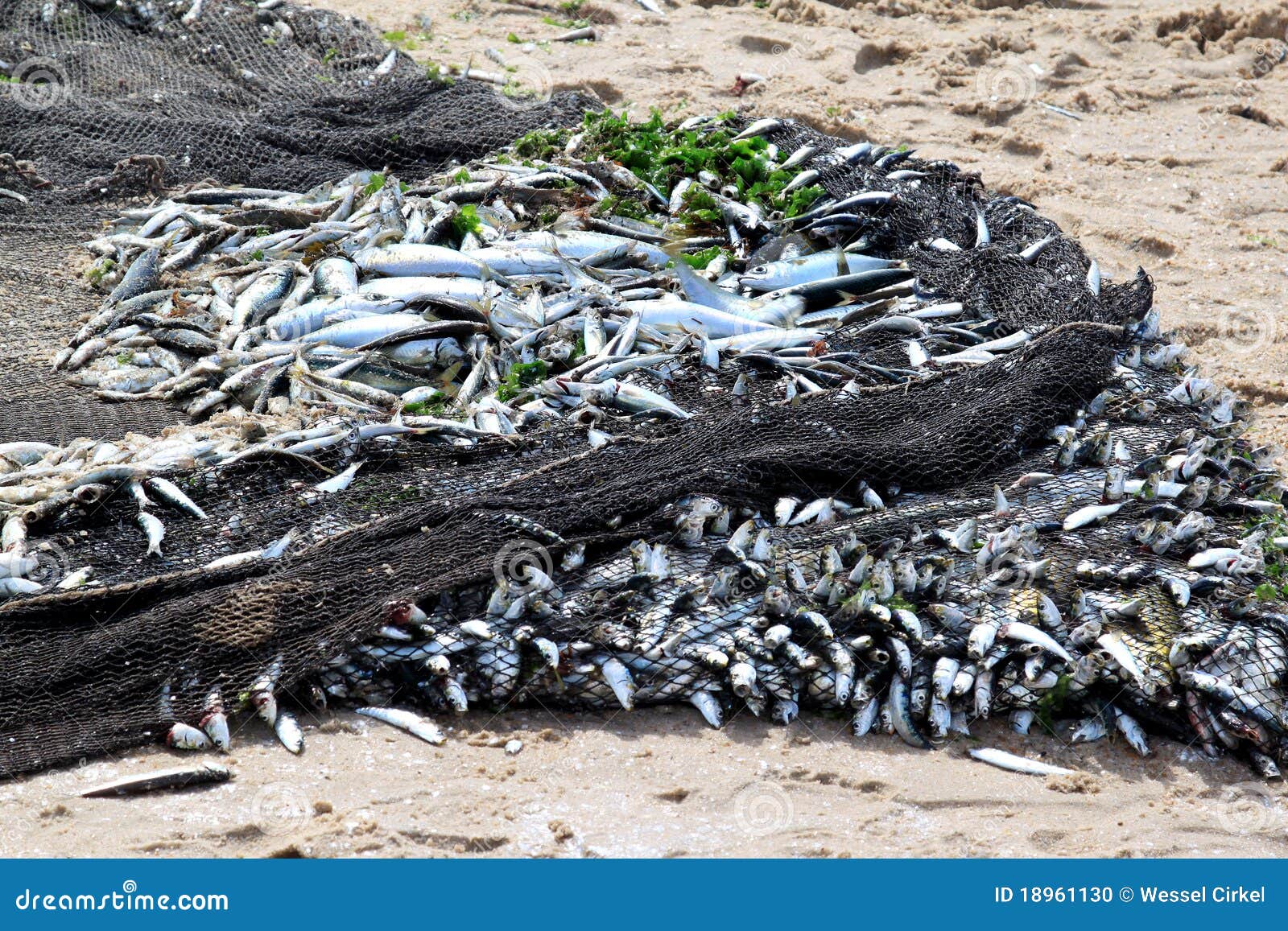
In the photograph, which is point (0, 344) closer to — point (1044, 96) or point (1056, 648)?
point (1056, 648)

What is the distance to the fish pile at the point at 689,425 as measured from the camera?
13.4 feet

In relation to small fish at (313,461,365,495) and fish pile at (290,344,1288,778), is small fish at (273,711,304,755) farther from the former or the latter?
small fish at (313,461,365,495)

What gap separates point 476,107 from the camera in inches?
332

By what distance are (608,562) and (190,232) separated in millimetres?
4017

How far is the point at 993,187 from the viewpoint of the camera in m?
8.58

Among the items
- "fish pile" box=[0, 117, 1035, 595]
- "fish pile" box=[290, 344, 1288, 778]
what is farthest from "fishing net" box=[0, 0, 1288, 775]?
"fish pile" box=[0, 117, 1035, 595]

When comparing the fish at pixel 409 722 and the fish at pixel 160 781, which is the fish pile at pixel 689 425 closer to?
the fish at pixel 409 722

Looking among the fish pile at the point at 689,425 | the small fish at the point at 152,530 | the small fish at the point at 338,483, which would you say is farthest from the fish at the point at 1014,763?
the small fish at the point at 152,530

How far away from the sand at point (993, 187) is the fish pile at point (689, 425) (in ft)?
0.54

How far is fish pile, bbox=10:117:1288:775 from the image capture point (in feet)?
13.4

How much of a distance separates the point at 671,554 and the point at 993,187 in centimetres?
539

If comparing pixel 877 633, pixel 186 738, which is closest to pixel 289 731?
pixel 186 738

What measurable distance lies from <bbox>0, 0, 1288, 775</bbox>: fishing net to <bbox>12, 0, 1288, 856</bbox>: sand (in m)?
0.18

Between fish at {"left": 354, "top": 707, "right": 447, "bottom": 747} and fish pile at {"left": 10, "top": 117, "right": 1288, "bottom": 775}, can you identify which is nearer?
fish at {"left": 354, "top": 707, "right": 447, "bottom": 747}
